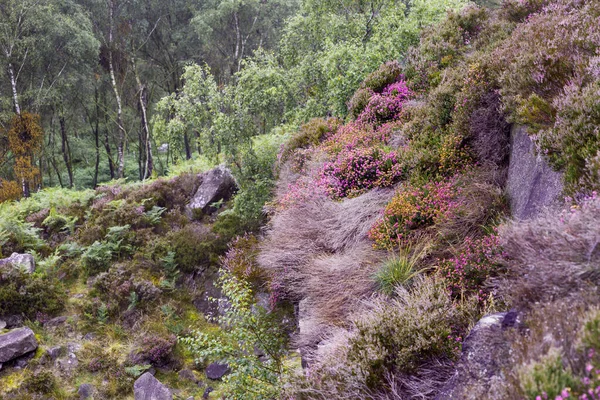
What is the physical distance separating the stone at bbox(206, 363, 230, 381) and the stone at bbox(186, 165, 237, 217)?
5443 millimetres

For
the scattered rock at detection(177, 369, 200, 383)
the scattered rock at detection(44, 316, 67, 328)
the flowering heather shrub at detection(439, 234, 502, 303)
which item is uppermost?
the flowering heather shrub at detection(439, 234, 502, 303)

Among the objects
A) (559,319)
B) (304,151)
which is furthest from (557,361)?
(304,151)

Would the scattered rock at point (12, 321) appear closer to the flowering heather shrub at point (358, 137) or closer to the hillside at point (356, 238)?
the hillside at point (356, 238)

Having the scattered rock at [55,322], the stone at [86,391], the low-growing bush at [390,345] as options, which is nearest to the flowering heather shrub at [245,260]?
the stone at [86,391]

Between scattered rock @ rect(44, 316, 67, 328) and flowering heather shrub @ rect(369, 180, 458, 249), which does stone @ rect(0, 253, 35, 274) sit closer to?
scattered rock @ rect(44, 316, 67, 328)

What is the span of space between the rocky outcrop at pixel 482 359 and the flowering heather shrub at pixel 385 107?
271 inches

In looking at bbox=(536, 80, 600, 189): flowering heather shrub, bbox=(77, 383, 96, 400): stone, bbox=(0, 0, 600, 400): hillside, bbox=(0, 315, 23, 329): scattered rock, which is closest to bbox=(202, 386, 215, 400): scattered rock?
bbox=(0, 0, 600, 400): hillside

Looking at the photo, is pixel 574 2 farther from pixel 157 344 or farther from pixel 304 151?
pixel 157 344

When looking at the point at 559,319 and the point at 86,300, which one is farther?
the point at 86,300

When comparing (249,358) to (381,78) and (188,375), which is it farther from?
(381,78)

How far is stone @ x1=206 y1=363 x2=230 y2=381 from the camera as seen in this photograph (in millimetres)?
7824

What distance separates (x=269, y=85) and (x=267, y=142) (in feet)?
5.11

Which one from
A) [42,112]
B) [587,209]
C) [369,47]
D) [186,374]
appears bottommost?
[186,374]

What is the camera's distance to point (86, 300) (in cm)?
959
